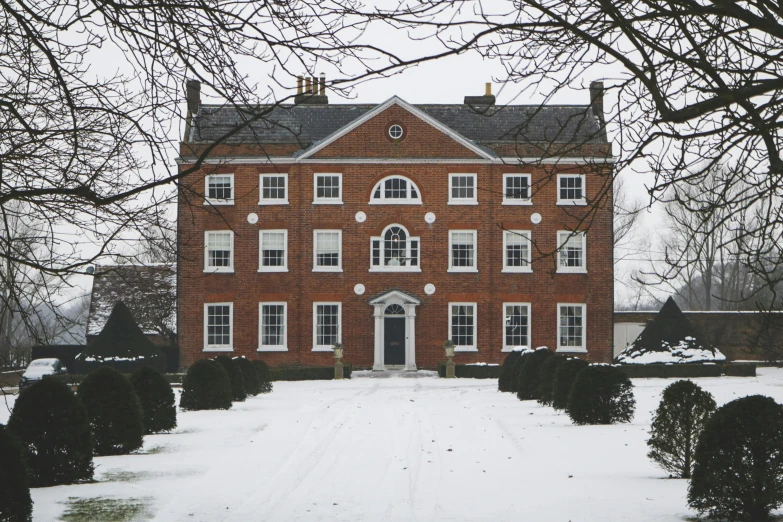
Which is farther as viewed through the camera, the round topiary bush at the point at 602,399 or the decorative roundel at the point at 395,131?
the decorative roundel at the point at 395,131

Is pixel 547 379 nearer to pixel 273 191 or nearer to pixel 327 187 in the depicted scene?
pixel 327 187

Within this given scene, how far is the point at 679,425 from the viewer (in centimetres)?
1149

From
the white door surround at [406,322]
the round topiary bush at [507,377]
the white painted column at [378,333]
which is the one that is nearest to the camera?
the round topiary bush at [507,377]

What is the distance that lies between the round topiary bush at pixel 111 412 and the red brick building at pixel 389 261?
25.7m

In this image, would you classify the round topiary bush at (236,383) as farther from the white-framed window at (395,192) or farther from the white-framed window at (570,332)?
the white-framed window at (570,332)

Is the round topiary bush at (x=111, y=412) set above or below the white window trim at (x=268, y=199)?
below

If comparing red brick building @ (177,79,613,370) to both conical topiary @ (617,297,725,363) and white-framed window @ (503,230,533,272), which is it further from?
conical topiary @ (617,297,725,363)

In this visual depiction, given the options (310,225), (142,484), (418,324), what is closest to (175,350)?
(310,225)

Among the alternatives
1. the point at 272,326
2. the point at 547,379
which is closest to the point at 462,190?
the point at 272,326

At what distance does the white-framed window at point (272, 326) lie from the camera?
39.8m

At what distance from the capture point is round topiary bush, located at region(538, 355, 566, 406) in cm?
2142

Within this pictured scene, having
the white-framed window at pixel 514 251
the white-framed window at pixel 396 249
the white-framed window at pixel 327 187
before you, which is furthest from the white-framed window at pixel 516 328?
the white-framed window at pixel 327 187

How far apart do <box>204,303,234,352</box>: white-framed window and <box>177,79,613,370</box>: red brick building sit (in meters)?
0.05

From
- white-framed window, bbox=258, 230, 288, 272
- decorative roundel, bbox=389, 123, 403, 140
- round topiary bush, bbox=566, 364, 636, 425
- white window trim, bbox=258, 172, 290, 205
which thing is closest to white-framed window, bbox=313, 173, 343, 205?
white window trim, bbox=258, 172, 290, 205
